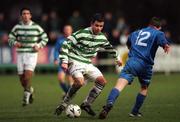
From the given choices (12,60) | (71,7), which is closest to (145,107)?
(12,60)

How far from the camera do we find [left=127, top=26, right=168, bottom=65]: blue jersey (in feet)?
48.6

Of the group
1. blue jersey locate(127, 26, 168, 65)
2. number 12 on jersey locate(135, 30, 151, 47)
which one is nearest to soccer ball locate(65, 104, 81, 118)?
blue jersey locate(127, 26, 168, 65)

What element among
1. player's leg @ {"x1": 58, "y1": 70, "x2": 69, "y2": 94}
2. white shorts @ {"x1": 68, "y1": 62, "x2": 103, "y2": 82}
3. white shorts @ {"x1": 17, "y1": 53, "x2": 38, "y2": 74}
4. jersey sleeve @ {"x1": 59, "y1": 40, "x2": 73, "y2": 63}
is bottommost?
player's leg @ {"x1": 58, "y1": 70, "x2": 69, "y2": 94}

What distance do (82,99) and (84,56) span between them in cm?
457

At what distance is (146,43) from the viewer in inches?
585

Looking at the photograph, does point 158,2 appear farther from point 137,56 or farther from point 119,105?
point 137,56

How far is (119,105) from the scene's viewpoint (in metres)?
17.8

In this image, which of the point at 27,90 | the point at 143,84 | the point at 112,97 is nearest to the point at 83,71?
the point at 112,97

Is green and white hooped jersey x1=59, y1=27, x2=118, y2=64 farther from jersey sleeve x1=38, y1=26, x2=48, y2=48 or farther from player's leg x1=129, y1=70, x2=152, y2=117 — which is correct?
jersey sleeve x1=38, y1=26, x2=48, y2=48

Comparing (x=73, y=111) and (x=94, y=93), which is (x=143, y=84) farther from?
(x=73, y=111)

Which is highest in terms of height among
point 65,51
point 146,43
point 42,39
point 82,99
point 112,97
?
point 146,43

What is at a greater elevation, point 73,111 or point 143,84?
point 143,84

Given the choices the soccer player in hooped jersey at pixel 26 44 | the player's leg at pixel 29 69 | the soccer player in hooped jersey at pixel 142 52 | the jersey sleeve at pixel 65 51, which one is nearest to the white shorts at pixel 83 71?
the jersey sleeve at pixel 65 51

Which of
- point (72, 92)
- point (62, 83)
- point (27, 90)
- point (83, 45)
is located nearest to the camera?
point (72, 92)
